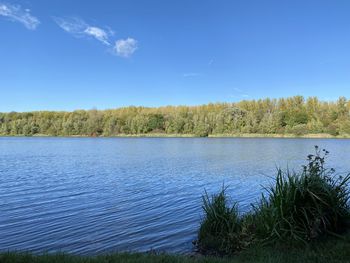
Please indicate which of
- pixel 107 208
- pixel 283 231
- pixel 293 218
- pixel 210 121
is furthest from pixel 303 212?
pixel 210 121

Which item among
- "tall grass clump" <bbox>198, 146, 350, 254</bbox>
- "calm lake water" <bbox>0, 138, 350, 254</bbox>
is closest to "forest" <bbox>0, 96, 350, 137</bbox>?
"calm lake water" <bbox>0, 138, 350, 254</bbox>

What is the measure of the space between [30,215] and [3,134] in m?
177

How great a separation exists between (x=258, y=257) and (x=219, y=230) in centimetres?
266

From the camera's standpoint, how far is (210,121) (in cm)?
15138

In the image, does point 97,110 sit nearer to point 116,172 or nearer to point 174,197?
point 116,172

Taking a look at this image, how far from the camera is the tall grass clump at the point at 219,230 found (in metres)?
10.1

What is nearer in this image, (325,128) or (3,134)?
(325,128)

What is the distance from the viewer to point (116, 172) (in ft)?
105

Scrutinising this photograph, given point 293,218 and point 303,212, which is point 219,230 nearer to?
point 293,218

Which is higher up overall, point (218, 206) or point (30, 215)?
point (218, 206)

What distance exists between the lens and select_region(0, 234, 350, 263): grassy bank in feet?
25.1

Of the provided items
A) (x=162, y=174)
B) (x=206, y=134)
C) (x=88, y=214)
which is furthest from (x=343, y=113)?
(x=88, y=214)

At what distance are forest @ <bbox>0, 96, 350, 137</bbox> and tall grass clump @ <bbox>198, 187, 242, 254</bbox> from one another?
439ft

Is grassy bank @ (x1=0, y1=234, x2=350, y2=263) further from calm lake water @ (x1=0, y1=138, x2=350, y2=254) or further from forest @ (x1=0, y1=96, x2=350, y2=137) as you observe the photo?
forest @ (x1=0, y1=96, x2=350, y2=137)
